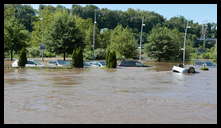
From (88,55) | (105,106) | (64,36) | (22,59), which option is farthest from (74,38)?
(105,106)

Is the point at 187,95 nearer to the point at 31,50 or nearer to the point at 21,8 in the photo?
the point at 31,50

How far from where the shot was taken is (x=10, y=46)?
47.5 metres

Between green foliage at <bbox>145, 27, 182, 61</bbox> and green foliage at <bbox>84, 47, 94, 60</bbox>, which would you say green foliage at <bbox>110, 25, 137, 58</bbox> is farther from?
green foliage at <bbox>84, 47, 94, 60</bbox>

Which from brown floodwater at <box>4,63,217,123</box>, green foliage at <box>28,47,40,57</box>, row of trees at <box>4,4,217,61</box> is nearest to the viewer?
brown floodwater at <box>4,63,217,123</box>

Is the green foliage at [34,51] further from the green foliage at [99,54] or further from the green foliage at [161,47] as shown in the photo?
the green foliage at [161,47]

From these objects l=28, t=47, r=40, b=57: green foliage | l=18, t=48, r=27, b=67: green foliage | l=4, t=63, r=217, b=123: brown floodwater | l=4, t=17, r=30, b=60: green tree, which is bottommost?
l=4, t=63, r=217, b=123: brown floodwater

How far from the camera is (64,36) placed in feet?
162

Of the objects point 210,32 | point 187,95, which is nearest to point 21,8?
point 210,32

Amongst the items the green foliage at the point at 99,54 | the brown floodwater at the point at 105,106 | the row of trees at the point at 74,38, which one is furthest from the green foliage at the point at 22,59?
the green foliage at the point at 99,54

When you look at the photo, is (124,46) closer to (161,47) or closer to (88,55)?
(88,55)

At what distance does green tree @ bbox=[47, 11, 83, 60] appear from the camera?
49656 millimetres

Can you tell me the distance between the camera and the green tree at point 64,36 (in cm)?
4966

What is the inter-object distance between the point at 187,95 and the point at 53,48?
35420 millimetres

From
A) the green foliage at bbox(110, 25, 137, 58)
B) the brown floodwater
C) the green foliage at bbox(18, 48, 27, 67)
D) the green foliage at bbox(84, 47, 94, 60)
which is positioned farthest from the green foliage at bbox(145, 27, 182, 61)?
the brown floodwater
